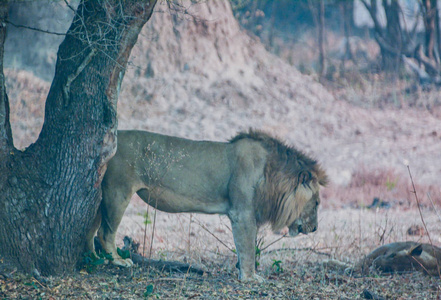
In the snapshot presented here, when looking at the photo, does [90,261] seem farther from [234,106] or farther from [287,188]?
[234,106]

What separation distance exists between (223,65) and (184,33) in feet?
4.28

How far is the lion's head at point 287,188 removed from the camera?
5734mm

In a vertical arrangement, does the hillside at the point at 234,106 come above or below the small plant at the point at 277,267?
above

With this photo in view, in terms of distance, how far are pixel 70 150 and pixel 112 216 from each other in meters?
0.90

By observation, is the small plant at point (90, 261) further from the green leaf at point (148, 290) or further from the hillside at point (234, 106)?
the hillside at point (234, 106)

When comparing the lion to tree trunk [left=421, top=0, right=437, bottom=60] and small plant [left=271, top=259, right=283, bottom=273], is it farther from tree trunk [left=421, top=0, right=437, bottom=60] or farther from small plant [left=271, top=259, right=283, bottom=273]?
tree trunk [left=421, top=0, right=437, bottom=60]

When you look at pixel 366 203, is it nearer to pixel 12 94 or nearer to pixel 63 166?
pixel 63 166

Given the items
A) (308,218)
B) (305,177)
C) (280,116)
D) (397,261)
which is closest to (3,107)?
(305,177)

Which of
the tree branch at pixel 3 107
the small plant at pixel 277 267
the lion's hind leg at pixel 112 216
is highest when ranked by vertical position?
the tree branch at pixel 3 107

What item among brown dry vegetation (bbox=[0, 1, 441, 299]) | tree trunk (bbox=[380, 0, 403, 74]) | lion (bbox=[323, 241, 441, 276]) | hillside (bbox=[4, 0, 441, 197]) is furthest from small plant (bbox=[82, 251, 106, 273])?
tree trunk (bbox=[380, 0, 403, 74])

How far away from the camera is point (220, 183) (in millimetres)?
5719

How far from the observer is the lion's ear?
19.2 feet

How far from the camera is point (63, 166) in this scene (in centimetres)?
496

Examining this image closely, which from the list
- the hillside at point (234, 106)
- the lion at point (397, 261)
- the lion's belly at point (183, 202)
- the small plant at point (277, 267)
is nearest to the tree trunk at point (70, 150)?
the lion's belly at point (183, 202)
